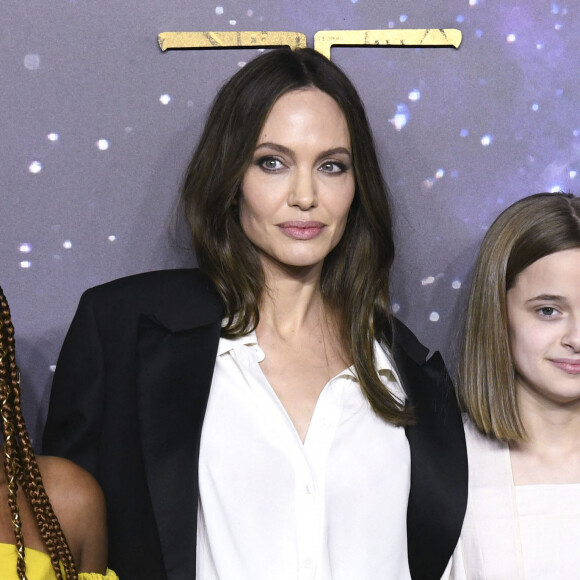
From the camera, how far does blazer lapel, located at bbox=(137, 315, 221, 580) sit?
1.79m

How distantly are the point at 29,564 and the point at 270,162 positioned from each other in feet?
3.06

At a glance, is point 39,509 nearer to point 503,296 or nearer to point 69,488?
point 69,488

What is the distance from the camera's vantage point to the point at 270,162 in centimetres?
202

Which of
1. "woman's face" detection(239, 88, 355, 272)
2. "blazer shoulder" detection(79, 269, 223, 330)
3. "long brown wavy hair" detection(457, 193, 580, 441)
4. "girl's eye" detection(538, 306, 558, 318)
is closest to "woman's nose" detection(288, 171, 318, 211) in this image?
"woman's face" detection(239, 88, 355, 272)

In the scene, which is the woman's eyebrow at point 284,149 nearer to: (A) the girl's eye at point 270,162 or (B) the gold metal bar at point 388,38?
(A) the girl's eye at point 270,162

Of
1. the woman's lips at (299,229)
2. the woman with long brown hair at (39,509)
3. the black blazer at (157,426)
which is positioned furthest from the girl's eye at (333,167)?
the woman with long brown hair at (39,509)

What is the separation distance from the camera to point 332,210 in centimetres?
202

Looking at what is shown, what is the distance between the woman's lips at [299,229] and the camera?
1.99 m

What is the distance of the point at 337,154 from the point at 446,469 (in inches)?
27.8

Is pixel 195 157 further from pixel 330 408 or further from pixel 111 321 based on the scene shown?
pixel 330 408

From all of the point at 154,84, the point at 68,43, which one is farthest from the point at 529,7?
the point at 68,43

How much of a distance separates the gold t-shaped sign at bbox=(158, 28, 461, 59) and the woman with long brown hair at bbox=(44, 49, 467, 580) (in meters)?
0.30

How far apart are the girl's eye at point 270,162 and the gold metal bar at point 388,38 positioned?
523mm

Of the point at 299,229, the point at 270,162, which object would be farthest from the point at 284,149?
the point at 299,229
